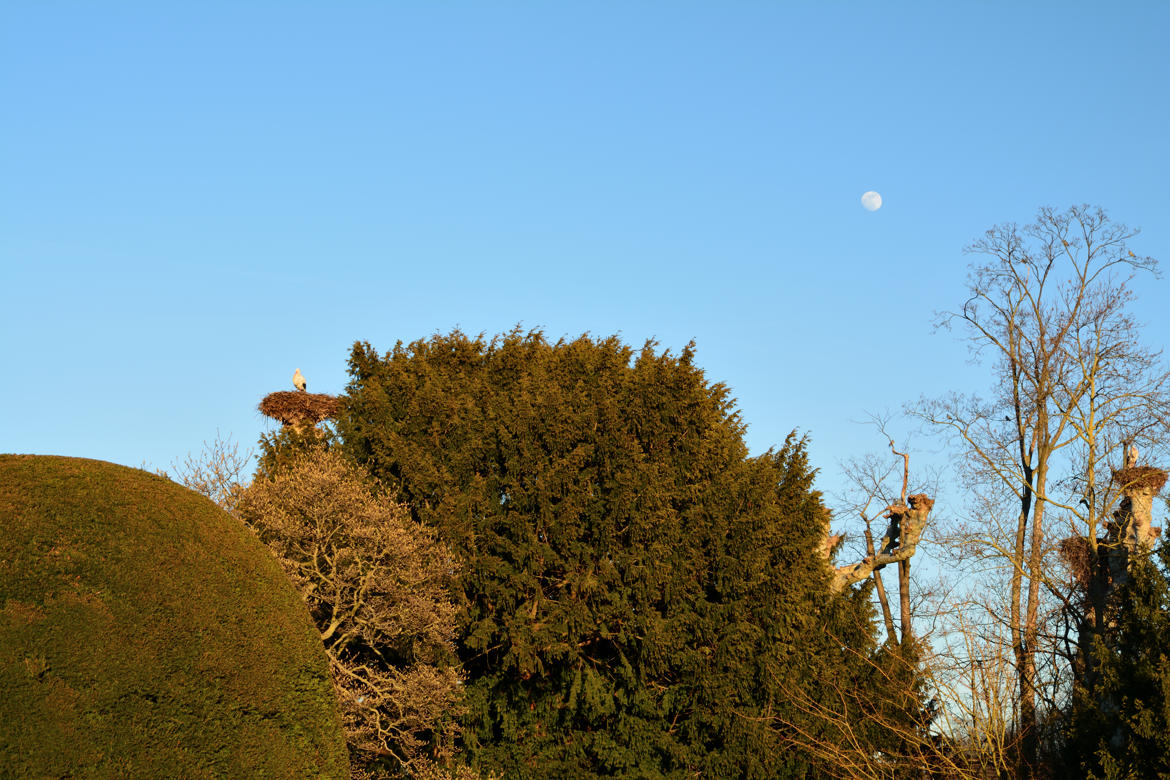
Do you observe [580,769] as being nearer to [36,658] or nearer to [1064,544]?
[1064,544]

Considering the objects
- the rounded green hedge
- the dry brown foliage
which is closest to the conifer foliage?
the dry brown foliage

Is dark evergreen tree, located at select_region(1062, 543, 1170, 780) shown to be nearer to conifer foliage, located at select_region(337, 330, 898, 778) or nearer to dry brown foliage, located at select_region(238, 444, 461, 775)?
conifer foliage, located at select_region(337, 330, 898, 778)

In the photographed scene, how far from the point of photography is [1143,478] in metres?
23.5

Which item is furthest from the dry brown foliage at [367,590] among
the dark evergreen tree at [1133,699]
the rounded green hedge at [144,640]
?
the dark evergreen tree at [1133,699]

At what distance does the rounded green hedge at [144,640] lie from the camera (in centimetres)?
927

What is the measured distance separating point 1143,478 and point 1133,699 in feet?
25.9

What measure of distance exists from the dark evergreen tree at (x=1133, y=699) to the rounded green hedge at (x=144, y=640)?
1268 cm

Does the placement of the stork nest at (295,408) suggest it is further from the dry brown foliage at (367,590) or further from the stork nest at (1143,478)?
the stork nest at (1143,478)

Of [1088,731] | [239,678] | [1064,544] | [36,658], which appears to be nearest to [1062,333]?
[1064,544]

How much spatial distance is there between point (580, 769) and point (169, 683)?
529 inches

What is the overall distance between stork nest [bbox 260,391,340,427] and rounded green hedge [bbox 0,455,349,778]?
1560 centimetres

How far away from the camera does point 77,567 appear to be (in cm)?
1010

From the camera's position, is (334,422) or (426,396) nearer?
(426,396)

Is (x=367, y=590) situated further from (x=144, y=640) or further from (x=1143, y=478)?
(x=1143, y=478)
